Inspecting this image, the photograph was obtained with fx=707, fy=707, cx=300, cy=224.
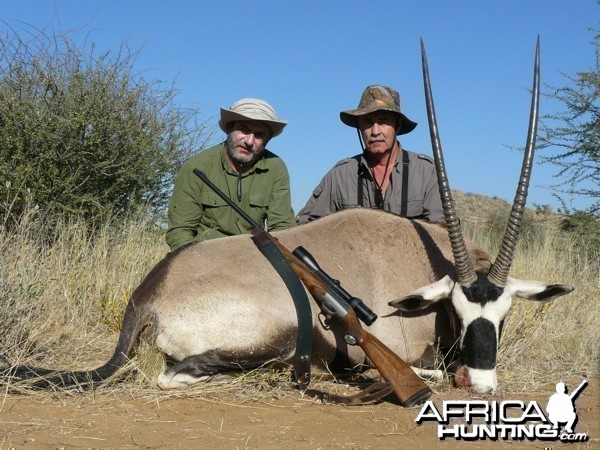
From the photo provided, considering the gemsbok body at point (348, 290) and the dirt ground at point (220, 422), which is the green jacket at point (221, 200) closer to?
A: the gemsbok body at point (348, 290)

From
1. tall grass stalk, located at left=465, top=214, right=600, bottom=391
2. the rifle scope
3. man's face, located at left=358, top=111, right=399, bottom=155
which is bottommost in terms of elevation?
tall grass stalk, located at left=465, top=214, right=600, bottom=391

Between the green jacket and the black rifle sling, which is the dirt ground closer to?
the black rifle sling

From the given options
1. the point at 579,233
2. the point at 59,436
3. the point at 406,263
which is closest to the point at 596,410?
the point at 406,263

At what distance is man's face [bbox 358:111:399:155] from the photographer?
19.6 feet

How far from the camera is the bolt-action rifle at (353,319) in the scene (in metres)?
3.90

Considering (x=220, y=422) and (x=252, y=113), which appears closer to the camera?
(x=220, y=422)

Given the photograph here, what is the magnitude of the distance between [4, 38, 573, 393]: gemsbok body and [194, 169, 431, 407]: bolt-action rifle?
157 millimetres

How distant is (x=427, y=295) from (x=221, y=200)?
6.70ft

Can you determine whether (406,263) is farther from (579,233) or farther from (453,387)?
(579,233)

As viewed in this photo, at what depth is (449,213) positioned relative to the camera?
432 centimetres

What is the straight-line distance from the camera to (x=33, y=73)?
331 inches

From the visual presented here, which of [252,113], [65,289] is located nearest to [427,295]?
[252,113]

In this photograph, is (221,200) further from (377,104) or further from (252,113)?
(377,104)

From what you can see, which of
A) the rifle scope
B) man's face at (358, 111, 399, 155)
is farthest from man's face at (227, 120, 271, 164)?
the rifle scope
